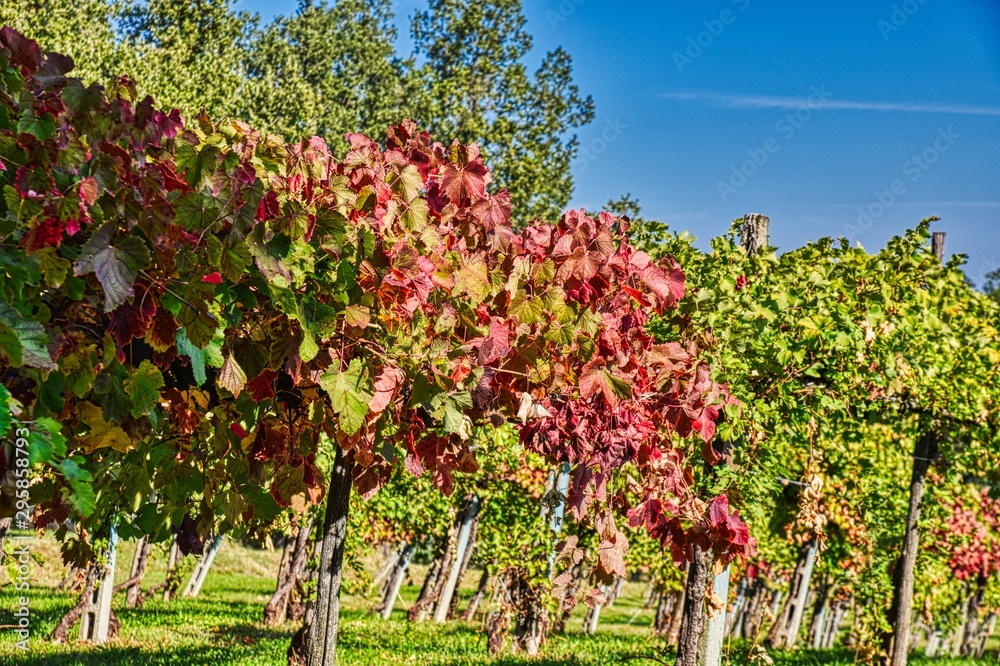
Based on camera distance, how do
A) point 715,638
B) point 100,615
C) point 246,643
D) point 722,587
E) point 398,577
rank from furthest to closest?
point 398,577, point 246,643, point 100,615, point 715,638, point 722,587

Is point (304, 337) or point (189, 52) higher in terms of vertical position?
point (189, 52)

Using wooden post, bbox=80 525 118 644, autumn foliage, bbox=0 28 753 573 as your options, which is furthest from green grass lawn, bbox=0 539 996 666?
autumn foliage, bbox=0 28 753 573

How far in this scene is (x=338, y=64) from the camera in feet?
117

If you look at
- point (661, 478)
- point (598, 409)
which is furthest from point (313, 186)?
point (661, 478)

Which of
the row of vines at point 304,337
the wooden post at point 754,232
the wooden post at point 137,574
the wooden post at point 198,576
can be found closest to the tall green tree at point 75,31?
the wooden post at point 137,574

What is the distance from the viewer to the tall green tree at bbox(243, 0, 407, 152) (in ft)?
98.4

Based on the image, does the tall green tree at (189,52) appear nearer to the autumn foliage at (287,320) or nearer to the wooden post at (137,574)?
the wooden post at (137,574)

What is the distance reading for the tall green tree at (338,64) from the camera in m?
30.0

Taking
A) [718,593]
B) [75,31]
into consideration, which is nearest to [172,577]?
[718,593]

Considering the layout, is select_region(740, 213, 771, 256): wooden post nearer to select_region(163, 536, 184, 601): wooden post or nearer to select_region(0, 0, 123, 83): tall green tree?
select_region(163, 536, 184, 601): wooden post

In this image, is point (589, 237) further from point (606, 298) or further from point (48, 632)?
point (48, 632)

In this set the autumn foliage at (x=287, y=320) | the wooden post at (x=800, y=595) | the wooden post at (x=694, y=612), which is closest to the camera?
the autumn foliage at (x=287, y=320)

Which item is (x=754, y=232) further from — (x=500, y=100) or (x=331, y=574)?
(x=500, y=100)

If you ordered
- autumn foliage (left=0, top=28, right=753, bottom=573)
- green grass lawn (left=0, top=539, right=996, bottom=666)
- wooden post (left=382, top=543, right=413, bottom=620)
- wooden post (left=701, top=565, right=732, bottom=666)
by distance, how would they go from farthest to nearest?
wooden post (left=382, top=543, right=413, bottom=620) → green grass lawn (left=0, top=539, right=996, bottom=666) → wooden post (left=701, top=565, right=732, bottom=666) → autumn foliage (left=0, top=28, right=753, bottom=573)
